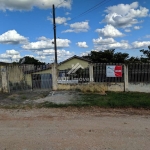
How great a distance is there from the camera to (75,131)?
19.4ft

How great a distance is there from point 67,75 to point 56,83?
1.08m

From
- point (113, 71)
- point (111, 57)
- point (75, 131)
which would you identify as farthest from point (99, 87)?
point (111, 57)

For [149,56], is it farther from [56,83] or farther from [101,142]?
[101,142]

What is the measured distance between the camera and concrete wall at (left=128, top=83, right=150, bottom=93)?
15141mm

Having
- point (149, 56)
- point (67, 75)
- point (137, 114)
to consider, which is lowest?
point (137, 114)

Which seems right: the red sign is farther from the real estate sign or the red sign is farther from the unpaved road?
the unpaved road

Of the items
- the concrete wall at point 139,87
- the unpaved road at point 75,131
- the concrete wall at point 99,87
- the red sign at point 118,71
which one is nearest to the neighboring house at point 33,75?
the concrete wall at point 99,87

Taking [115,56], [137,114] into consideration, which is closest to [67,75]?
[137,114]

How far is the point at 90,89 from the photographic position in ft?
50.1

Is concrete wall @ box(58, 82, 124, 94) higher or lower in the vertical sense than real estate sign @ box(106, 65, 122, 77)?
lower

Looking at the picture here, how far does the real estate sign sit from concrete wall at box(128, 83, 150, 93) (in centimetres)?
114

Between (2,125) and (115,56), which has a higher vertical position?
(115,56)

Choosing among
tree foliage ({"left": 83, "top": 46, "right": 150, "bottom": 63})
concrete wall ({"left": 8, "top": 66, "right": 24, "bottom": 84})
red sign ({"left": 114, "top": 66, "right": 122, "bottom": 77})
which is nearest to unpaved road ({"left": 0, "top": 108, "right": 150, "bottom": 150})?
red sign ({"left": 114, "top": 66, "right": 122, "bottom": 77})

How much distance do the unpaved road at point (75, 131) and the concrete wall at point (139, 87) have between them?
22.3 ft
